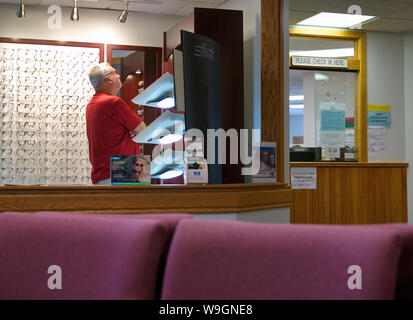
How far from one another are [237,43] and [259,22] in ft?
0.92

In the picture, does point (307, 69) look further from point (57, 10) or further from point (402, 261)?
point (402, 261)

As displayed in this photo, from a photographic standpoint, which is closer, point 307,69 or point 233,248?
point 233,248

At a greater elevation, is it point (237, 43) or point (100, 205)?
point (237, 43)

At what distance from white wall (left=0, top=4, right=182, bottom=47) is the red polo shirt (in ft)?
9.32

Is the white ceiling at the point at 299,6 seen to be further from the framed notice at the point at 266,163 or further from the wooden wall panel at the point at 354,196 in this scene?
the framed notice at the point at 266,163

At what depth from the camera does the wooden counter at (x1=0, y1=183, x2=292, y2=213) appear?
115 inches

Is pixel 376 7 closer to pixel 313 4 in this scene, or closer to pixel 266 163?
pixel 313 4

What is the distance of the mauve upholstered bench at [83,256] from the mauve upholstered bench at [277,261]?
6cm

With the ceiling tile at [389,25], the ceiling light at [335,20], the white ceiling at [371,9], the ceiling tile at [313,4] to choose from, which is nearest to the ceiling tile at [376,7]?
the white ceiling at [371,9]

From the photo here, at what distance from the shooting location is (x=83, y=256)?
4.36 ft

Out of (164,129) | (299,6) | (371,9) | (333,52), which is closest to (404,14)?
(371,9)

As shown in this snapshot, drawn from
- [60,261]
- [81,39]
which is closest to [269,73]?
[81,39]

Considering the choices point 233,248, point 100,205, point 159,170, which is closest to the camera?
point 233,248

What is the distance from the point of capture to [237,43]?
16.8 feet
